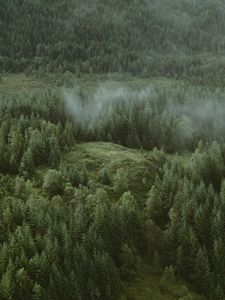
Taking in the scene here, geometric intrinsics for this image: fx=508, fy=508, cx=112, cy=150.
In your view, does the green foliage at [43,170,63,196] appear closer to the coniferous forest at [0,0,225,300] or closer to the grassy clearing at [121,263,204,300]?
the coniferous forest at [0,0,225,300]

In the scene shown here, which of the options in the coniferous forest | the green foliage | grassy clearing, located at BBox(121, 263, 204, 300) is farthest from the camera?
the green foliage

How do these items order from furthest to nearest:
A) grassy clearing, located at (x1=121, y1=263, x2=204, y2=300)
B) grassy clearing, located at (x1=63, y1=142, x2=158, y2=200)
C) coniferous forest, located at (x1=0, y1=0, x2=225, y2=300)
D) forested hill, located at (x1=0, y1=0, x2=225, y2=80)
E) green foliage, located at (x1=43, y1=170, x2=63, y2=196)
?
forested hill, located at (x1=0, y1=0, x2=225, y2=80) → grassy clearing, located at (x1=63, y1=142, x2=158, y2=200) → green foliage, located at (x1=43, y1=170, x2=63, y2=196) → grassy clearing, located at (x1=121, y1=263, x2=204, y2=300) → coniferous forest, located at (x1=0, y1=0, x2=225, y2=300)

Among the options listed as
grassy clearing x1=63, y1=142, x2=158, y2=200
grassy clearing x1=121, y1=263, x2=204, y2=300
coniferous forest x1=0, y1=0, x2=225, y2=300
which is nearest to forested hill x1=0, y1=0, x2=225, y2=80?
coniferous forest x1=0, y1=0, x2=225, y2=300

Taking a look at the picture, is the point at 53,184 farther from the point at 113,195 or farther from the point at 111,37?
the point at 111,37

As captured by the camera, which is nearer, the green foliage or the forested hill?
the green foliage

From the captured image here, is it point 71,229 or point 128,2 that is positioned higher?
point 128,2

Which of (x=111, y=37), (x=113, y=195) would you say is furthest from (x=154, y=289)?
(x=111, y=37)

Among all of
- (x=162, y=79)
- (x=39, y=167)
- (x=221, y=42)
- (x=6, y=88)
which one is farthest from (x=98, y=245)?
(x=221, y=42)

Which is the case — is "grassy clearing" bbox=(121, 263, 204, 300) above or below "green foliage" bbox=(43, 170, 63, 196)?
below

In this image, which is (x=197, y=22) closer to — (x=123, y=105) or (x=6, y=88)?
(x=6, y=88)
